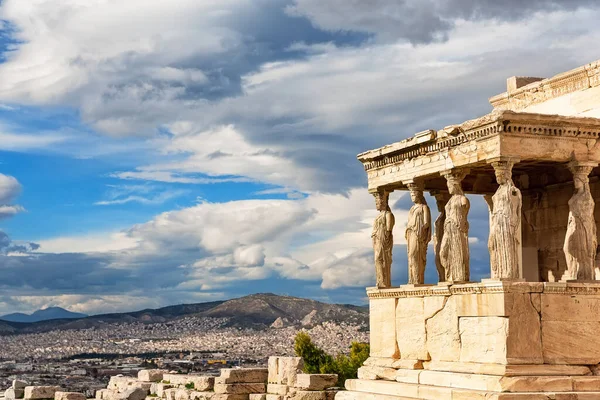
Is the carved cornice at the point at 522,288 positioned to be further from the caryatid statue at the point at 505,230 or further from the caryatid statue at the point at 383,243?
the caryatid statue at the point at 383,243

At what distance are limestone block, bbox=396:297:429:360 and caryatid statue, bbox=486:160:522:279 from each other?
188 cm

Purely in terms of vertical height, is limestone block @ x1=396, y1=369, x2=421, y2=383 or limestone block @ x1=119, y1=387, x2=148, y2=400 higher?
limestone block @ x1=396, y1=369, x2=421, y2=383

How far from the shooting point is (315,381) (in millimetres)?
17859

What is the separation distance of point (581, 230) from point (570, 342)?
1474mm

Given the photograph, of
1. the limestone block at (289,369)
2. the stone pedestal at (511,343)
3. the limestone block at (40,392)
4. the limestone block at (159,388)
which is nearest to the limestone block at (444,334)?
the stone pedestal at (511,343)

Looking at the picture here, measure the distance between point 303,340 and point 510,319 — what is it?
3277 centimetres

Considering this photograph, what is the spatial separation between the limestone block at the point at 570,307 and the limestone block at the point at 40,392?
532 inches

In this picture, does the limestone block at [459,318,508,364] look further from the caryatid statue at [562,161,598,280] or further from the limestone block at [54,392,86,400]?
the limestone block at [54,392,86,400]

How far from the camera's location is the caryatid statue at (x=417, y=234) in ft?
49.5

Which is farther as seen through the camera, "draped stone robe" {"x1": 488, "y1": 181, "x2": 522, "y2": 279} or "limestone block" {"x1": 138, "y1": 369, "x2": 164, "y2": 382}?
"limestone block" {"x1": 138, "y1": 369, "x2": 164, "y2": 382}

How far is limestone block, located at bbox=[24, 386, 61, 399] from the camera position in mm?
22812

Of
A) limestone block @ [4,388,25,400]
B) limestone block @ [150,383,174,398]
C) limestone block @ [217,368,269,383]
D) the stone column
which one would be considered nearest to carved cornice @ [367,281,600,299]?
the stone column

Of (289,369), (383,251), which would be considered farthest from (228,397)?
(383,251)

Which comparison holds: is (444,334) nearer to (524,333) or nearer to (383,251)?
(524,333)
